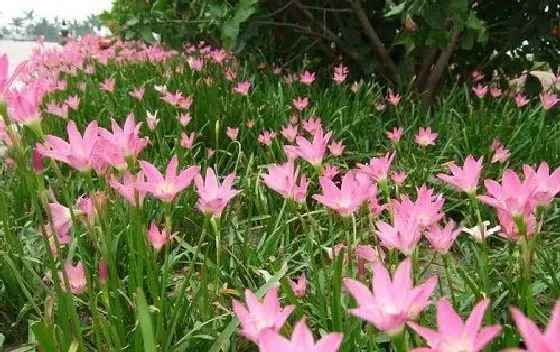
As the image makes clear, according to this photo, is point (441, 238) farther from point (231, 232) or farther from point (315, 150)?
point (231, 232)

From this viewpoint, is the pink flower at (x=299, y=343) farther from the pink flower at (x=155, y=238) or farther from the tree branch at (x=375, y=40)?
the tree branch at (x=375, y=40)

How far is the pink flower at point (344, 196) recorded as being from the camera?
0.95m

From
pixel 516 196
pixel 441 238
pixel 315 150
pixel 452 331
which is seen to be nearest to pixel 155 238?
pixel 315 150

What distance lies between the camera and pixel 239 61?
4578 mm

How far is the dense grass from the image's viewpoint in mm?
1037

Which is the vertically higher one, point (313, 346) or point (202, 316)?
point (313, 346)

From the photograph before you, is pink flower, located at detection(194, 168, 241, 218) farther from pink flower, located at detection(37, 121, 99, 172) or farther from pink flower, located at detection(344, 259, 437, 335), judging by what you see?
pink flower, located at detection(344, 259, 437, 335)

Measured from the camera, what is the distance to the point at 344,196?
96 cm

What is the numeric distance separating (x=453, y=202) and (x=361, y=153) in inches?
22.2

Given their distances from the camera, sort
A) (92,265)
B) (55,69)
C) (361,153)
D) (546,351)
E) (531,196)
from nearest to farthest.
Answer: (546,351) → (531,196) → (92,265) → (361,153) → (55,69)

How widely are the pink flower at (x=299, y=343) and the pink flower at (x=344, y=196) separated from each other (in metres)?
0.45

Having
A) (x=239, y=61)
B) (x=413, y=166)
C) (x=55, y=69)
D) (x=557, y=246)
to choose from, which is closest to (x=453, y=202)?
(x=413, y=166)

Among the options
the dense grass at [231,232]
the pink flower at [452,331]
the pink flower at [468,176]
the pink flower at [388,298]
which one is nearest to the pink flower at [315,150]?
the dense grass at [231,232]

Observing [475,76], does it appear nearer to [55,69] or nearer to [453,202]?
[453,202]
